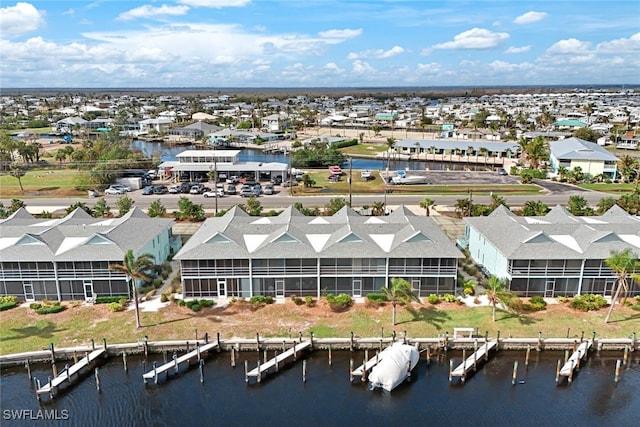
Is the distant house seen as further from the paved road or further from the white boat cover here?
the white boat cover

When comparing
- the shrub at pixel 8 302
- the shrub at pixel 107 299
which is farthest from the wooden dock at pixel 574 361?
the shrub at pixel 8 302

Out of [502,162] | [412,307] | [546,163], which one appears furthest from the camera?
[502,162]

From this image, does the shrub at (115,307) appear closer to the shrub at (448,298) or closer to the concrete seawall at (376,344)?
the concrete seawall at (376,344)

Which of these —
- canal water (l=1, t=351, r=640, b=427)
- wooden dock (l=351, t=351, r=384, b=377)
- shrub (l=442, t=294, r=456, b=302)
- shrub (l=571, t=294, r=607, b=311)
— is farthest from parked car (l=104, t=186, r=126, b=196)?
shrub (l=571, t=294, r=607, b=311)

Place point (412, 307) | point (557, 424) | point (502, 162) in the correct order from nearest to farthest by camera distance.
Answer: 1. point (557, 424)
2. point (412, 307)
3. point (502, 162)

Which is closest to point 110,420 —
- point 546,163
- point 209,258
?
point 209,258

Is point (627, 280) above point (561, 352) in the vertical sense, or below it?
above

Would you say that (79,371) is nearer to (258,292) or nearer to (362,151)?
(258,292)
